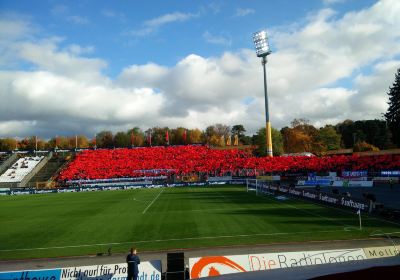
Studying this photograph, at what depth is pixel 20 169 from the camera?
94.7 m

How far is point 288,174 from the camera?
68.3m

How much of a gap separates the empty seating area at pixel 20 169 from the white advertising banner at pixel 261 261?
86208mm

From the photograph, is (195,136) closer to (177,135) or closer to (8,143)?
(177,135)

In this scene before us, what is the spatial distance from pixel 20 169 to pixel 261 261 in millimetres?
94888

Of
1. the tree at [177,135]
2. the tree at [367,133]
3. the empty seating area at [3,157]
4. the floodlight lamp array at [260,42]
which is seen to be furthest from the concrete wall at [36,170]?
the tree at [367,133]

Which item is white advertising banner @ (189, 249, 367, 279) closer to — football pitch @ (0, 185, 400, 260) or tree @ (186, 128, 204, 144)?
football pitch @ (0, 185, 400, 260)

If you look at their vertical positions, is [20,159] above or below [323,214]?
above

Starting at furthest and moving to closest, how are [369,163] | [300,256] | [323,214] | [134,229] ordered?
1. [369,163]
2. [323,214]
3. [134,229]
4. [300,256]

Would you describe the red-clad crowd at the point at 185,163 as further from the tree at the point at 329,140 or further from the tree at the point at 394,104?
the tree at the point at 329,140

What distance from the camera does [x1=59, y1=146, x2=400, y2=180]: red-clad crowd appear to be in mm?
67375

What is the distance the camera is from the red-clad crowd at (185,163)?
6738 cm

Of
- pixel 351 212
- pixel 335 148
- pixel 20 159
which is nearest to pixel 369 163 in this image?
pixel 351 212

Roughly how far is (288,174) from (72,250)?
2122 inches

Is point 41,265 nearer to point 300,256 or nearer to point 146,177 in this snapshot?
point 300,256
